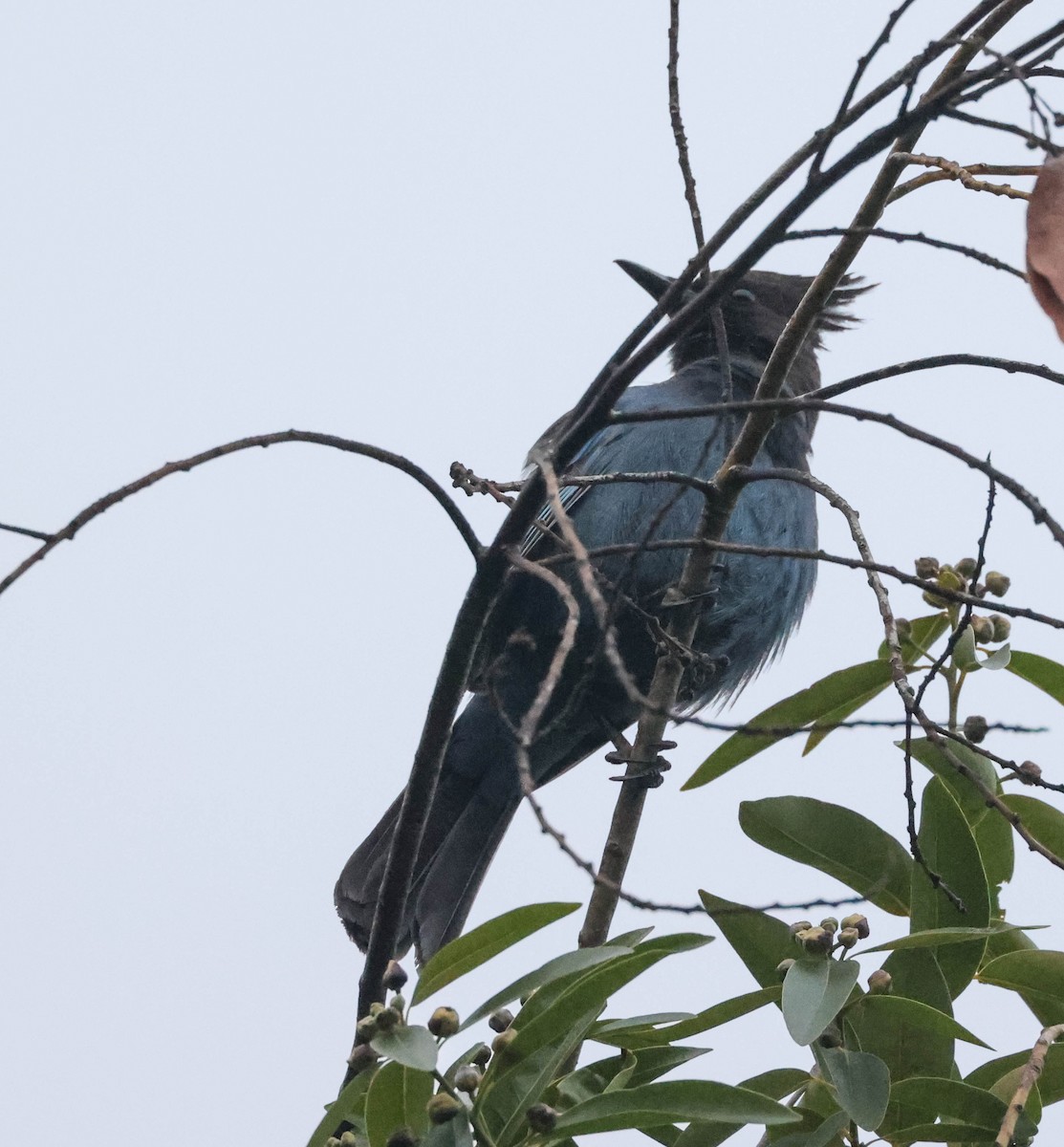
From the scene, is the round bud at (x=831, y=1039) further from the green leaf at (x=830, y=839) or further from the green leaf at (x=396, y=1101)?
the green leaf at (x=396, y=1101)

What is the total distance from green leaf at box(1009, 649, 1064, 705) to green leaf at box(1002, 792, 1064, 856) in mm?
222

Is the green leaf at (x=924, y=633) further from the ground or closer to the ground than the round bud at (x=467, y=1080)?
further from the ground

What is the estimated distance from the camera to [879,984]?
232cm

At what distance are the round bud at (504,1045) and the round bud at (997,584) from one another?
1249 mm

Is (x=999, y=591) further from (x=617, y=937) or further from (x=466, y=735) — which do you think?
(x=466, y=735)

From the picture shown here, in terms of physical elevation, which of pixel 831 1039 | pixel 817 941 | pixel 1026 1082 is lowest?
pixel 1026 1082

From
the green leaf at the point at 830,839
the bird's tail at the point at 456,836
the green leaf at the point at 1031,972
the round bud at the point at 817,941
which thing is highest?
the bird's tail at the point at 456,836

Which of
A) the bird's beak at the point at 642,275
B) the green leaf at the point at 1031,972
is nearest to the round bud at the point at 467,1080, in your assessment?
the green leaf at the point at 1031,972

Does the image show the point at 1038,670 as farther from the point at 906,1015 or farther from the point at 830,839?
the point at 906,1015

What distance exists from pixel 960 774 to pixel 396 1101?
1.16 metres

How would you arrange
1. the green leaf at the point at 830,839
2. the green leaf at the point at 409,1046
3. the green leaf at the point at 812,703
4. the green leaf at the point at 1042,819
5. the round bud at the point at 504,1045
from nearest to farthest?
the green leaf at the point at 409,1046
the round bud at the point at 504,1045
the green leaf at the point at 830,839
the green leaf at the point at 1042,819
the green leaf at the point at 812,703

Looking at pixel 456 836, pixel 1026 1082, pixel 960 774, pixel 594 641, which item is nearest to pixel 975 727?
pixel 960 774

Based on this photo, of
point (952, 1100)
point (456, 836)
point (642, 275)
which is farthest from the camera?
point (642, 275)

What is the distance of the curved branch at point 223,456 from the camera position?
76.3 inches
